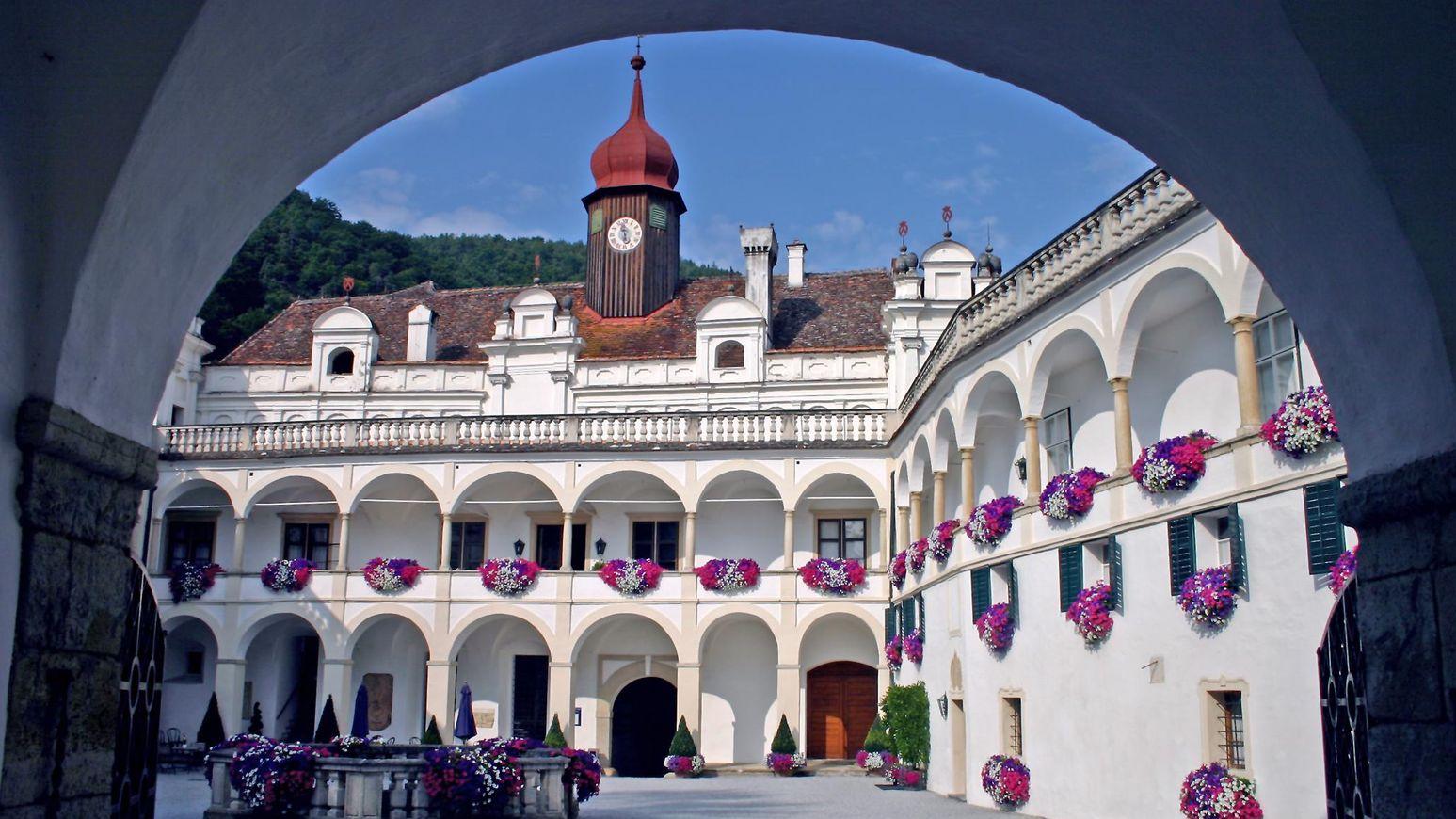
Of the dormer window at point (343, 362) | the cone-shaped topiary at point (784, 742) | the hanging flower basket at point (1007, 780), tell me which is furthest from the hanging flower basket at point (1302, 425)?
the dormer window at point (343, 362)

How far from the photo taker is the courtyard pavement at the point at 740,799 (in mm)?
21516

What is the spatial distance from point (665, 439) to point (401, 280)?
32.0 meters

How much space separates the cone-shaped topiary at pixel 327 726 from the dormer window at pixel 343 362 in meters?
11.8

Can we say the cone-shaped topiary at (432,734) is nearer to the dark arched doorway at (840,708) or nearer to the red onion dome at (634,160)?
the dark arched doorway at (840,708)

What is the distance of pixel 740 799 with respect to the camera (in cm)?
2488

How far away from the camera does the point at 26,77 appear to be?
4.30 meters

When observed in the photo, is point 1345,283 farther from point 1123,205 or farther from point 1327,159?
point 1123,205

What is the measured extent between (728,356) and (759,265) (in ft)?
11.5

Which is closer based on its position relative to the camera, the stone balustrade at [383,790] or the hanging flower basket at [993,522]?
the stone balustrade at [383,790]

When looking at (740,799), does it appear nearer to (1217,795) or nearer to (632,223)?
(1217,795)

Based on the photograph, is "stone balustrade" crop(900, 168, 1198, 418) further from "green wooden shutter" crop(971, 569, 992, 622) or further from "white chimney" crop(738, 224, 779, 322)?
"white chimney" crop(738, 224, 779, 322)

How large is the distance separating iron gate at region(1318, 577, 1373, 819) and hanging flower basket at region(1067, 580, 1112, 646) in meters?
12.5

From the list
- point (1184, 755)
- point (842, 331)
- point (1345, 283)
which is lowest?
point (1184, 755)

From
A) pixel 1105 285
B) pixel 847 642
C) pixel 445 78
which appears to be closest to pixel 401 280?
pixel 847 642
